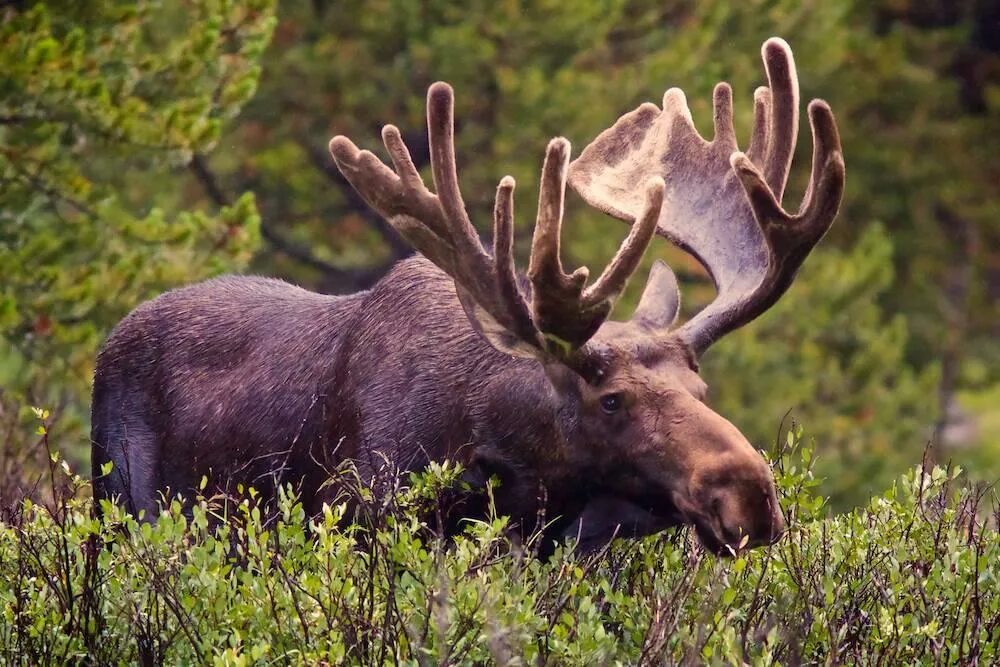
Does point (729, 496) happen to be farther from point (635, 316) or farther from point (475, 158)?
point (475, 158)

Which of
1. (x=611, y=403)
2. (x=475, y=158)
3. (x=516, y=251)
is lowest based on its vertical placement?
(x=516, y=251)

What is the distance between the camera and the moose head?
15.9 ft

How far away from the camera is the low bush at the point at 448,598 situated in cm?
419

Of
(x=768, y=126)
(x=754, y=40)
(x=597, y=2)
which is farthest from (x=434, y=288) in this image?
(x=754, y=40)

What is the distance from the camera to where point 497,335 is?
17.3 feet

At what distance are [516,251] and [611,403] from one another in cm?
1047

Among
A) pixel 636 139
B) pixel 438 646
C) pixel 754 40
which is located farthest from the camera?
pixel 754 40

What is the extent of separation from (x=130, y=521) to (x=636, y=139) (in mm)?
2581

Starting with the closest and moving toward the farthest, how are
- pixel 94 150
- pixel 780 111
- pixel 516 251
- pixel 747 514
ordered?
pixel 747 514 → pixel 780 111 → pixel 94 150 → pixel 516 251

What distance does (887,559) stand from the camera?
4965mm

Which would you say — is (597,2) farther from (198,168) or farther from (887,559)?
(887,559)

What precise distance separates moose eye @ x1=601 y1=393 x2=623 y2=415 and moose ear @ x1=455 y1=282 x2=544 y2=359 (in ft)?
0.79

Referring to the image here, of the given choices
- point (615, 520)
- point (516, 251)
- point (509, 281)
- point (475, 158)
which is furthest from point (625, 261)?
point (475, 158)

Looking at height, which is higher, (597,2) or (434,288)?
(434,288)
